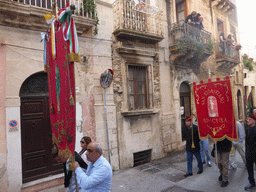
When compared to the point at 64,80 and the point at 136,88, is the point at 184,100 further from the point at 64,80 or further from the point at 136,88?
the point at 64,80

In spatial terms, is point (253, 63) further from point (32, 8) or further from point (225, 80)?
point (32, 8)

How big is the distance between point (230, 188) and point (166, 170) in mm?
2036

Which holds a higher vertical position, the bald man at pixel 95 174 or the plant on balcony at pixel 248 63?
the plant on balcony at pixel 248 63

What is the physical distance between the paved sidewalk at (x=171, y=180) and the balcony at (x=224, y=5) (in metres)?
9.54

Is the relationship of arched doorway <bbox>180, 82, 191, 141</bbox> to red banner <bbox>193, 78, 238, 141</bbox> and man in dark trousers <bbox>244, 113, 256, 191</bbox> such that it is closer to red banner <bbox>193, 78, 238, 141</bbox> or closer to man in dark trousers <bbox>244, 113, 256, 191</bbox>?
red banner <bbox>193, 78, 238, 141</bbox>

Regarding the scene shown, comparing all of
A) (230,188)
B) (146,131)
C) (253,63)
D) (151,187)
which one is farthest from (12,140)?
(253,63)

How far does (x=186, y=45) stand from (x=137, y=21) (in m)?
2.49

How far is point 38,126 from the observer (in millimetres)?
5082

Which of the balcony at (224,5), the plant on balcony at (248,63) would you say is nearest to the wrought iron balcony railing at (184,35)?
the balcony at (224,5)

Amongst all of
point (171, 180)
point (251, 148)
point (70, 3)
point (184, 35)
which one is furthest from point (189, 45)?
point (171, 180)

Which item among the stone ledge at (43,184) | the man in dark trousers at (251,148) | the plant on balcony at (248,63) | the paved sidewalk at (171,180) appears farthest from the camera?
the plant on balcony at (248,63)

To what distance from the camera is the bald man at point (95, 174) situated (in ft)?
7.00

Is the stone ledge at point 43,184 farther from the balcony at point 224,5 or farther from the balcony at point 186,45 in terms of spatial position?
the balcony at point 224,5

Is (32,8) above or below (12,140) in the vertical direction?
above
